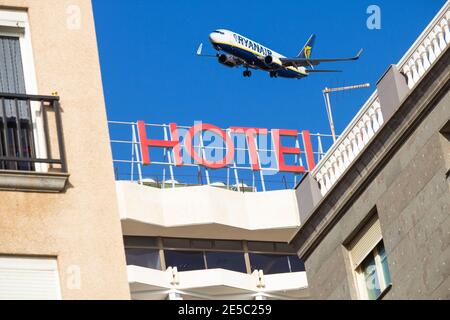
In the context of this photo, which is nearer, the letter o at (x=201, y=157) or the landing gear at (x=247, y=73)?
the letter o at (x=201, y=157)

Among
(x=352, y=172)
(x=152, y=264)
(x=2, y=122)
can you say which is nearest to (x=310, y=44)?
(x=152, y=264)

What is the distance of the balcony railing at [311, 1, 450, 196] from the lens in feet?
88.6

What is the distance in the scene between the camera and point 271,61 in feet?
357

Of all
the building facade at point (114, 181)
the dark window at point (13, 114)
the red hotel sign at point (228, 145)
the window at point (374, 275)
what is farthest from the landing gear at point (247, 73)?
the dark window at point (13, 114)

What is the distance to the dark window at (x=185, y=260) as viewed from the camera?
57.8 m

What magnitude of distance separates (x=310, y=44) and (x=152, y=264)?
68.8 meters

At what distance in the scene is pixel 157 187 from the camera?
59.7 m

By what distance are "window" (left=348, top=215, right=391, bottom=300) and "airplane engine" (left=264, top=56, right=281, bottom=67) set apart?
78.5 metres

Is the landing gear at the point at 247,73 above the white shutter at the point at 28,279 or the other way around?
above

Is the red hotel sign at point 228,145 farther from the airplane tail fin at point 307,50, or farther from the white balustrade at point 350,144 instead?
the airplane tail fin at point 307,50

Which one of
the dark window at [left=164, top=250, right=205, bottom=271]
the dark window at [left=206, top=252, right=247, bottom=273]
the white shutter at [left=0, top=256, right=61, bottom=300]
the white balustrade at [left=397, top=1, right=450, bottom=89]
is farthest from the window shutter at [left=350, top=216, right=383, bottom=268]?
the dark window at [left=206, top=252, right=247, bottom=273]

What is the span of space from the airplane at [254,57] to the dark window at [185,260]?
139ft

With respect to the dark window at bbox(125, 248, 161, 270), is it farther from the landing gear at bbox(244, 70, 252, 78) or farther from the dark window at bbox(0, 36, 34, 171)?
the landing gear at bbox(244, 70, 252, 78)
